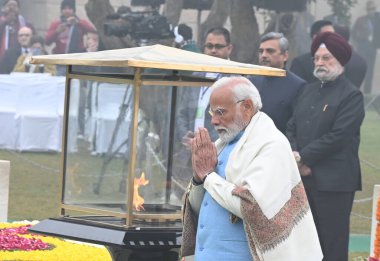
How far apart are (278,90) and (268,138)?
3.92 metres

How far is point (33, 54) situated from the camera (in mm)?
16047

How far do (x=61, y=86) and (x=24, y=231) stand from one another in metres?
7.22

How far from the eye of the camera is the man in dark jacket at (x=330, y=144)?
9.41 metres

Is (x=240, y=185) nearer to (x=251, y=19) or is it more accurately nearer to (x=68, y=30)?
(x=251, y=19)

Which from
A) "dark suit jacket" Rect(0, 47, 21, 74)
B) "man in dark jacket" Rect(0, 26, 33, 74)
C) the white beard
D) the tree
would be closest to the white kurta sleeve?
the white beard

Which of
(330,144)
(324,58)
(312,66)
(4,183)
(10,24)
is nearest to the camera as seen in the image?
(330,144)

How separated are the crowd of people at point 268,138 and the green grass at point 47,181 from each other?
993 millimetres

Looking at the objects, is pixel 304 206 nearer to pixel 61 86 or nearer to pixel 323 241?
pixel 323 241

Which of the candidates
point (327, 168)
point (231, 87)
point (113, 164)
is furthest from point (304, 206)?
point (327, 168)

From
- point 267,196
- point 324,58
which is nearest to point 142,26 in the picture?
point 324,58

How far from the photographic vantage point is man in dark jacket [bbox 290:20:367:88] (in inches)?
471

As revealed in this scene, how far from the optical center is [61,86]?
53.8 feet

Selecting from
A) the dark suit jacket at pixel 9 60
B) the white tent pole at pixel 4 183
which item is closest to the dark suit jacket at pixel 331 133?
the white tent pole at pixel 4 183

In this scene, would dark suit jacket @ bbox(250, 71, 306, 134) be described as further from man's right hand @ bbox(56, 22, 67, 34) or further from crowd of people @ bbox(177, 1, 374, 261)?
man's right hand @ bbox(56, 22, 67, 34)
